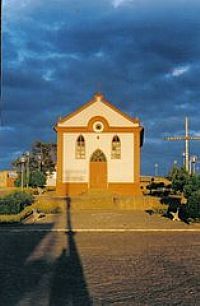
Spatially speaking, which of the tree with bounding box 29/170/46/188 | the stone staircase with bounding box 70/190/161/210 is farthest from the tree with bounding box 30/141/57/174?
the stone staircase with bounding box 70/190/161/210

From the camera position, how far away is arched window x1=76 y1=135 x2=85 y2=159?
42.0m

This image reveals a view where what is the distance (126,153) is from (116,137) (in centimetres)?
165

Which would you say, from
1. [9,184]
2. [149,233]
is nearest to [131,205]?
[149,233]

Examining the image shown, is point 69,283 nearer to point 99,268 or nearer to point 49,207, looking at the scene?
point 99,268

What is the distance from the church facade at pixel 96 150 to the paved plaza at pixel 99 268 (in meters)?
24.6

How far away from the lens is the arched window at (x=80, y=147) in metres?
42.0

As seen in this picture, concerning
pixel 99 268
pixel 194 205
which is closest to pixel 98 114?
pixel 194 205

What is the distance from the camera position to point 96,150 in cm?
4203

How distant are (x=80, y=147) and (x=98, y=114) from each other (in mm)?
3246

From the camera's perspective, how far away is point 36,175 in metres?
51.2

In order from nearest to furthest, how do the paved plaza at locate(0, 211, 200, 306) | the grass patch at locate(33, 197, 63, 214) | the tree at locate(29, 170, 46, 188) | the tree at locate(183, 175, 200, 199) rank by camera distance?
the paved plaza at locate(0, 211, 200, 306) → the tree at locate(183, 175, 200, 199) → the grass patch at locate(33, 197, 63, 214) → the tree at locate(29, 170, 46, 188)

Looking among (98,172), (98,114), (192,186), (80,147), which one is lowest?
(192,186)

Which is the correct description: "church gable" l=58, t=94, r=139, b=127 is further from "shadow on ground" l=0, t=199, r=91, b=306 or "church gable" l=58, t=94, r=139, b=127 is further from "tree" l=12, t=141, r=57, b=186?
"shadow on ground" l=0, t=199, r=91, b=306

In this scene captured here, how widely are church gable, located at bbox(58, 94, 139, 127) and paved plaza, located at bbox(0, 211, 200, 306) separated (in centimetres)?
2512
